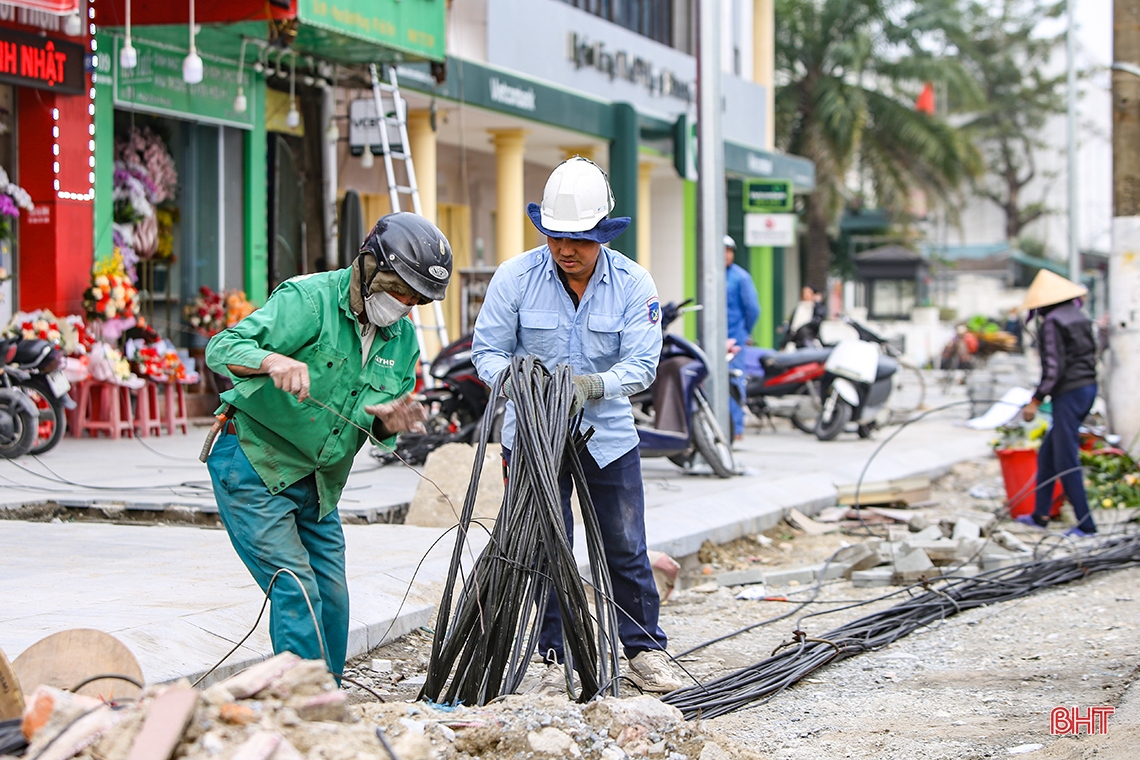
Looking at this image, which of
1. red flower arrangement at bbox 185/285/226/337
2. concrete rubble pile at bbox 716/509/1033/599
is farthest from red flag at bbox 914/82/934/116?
concrete rubble pile at bbox 716/509/1033/599

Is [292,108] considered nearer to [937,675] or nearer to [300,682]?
[937,675]

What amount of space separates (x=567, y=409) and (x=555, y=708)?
1037 millimetres

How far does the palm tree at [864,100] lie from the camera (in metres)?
32.4

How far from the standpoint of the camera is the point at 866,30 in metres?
34.0

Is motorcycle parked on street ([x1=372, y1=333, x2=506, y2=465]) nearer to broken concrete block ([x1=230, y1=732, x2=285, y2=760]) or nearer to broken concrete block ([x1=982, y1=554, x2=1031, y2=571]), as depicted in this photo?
broken concrete block ([x1=982, y1=554, x2=1031, y2=571])

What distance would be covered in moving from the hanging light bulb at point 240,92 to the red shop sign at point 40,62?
1.80 m

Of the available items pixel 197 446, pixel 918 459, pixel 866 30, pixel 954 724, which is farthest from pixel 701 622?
pixel 866 30

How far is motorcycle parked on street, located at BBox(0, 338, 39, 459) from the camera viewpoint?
966 centimetres

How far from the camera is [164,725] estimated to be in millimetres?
2766

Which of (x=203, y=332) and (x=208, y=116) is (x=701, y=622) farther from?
(x=208, y=116)

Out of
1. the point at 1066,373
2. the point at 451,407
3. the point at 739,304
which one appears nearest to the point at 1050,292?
the point at 1066,373

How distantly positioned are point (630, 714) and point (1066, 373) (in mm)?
6715

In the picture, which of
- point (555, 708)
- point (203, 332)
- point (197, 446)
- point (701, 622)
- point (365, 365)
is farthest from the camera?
point (203, 332)

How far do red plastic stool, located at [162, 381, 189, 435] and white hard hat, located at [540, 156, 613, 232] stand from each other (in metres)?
8.02
